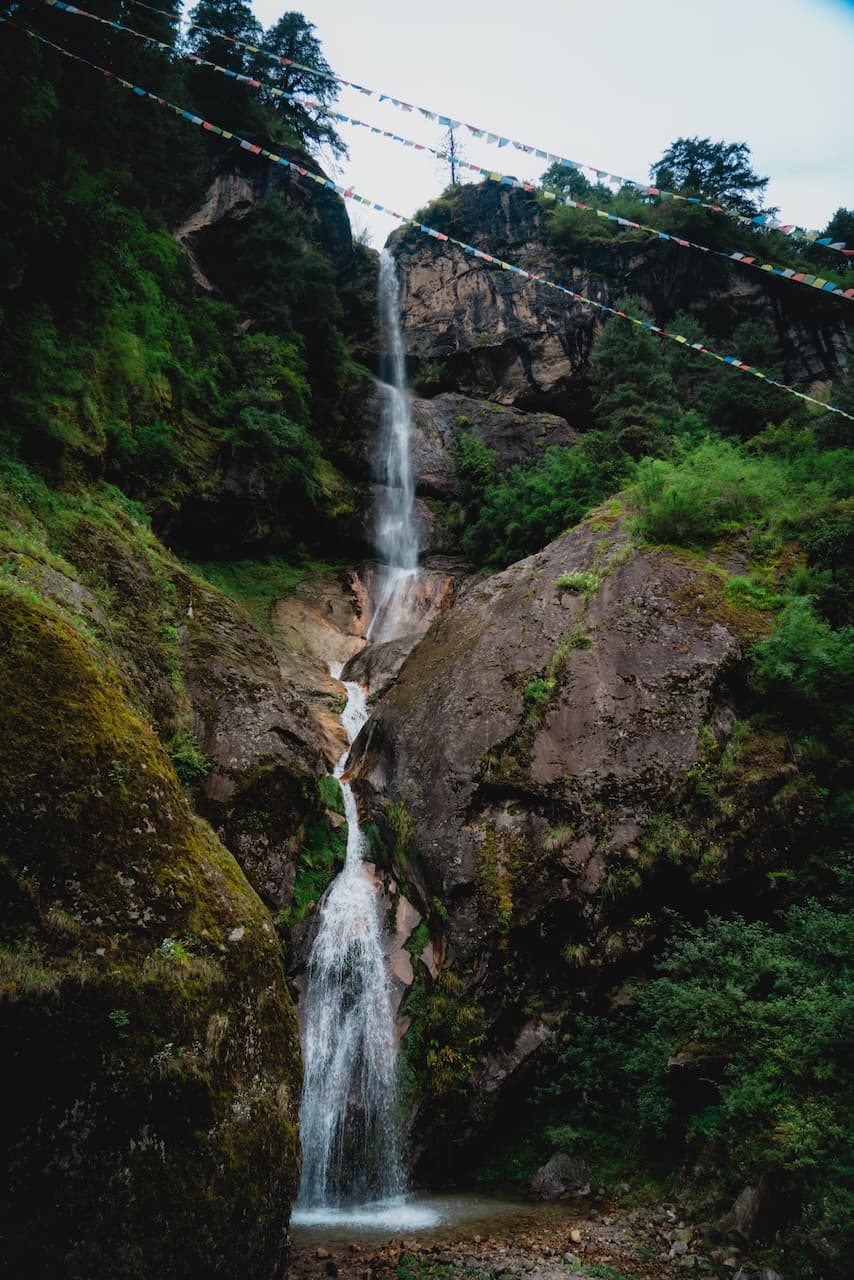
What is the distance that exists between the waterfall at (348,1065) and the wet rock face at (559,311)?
21.6 m

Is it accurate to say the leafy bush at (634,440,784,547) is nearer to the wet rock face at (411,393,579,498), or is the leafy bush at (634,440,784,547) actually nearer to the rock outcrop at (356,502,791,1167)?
the rock outcrop at (356,502,791,1167)

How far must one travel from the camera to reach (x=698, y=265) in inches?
1021

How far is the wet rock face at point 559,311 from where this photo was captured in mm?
25438

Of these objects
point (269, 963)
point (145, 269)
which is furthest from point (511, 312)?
point (269, 963)

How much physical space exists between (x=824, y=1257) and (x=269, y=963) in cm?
512

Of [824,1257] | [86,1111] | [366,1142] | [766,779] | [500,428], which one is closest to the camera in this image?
[86,1111]

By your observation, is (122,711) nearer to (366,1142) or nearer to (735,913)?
(366,1142)

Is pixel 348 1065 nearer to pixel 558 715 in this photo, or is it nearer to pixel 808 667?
pixel 558 715

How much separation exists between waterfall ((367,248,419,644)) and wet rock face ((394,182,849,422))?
110 cm

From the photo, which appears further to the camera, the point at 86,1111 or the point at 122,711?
the point at 122,711

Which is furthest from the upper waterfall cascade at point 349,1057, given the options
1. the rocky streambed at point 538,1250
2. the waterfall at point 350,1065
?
the rocky streambed at point 538,1250

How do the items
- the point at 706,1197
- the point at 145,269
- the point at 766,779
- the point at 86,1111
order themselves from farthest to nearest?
the point at 145,269 < the point at 766,779 < the point at 706,1197 < the point at 86,1111

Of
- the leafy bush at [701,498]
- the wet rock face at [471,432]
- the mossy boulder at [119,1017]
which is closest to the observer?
the mossy boulder at [119,1017]

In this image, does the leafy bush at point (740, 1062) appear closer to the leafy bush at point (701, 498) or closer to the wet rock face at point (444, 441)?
the leafy bush at point (701, 498)
